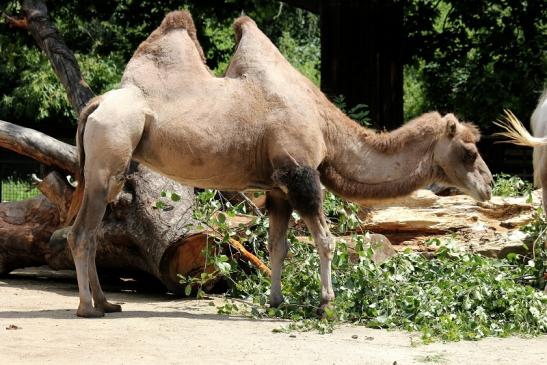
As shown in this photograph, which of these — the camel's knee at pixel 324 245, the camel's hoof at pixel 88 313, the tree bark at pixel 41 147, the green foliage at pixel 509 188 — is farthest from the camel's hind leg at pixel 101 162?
the green foliage at pixel 509 188

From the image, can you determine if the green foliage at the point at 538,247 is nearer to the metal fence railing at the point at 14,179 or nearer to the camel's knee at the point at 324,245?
the camel's knee at the point at 324,245

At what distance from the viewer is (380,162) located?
809cm

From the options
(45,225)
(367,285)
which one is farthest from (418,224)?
(45,225)

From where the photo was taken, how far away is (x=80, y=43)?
1727 cm

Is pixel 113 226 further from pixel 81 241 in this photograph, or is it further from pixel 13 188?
pixel 13 188

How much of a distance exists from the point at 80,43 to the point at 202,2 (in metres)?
2.80

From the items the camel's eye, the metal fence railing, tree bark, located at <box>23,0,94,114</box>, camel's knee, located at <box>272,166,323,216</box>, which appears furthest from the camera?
the metal fence railing

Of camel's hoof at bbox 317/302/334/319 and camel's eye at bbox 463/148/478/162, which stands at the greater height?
camel's eye at bbox 463/148/478/162

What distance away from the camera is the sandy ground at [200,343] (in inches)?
235

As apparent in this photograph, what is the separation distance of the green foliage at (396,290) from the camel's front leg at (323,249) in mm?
111

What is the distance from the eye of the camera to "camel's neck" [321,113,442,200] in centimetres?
803

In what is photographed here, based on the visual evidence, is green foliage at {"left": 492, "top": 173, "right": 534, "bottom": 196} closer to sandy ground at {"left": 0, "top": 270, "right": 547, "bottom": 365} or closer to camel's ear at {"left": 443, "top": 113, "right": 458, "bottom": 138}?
camel's ear at {"left": 443, "top": 113, "right": 458, "bottom": 138}

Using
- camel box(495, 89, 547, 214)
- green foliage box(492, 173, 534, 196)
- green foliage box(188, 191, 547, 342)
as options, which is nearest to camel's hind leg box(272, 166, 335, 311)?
green foliage box(188, 191, 547, 342)

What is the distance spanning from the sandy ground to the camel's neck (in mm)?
1237
